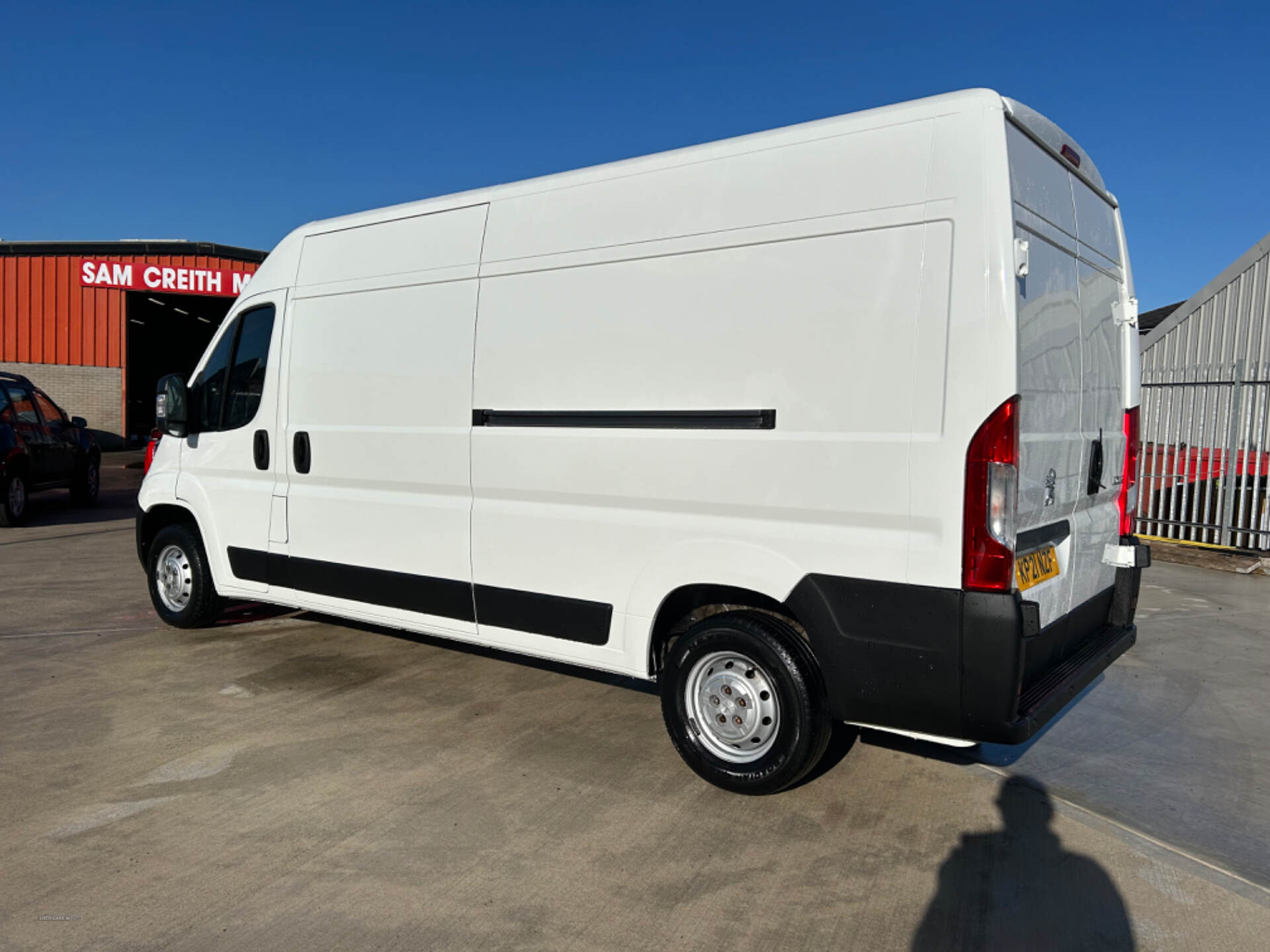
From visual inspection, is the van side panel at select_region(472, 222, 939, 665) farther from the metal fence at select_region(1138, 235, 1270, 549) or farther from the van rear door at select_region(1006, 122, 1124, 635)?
the metal fence at select_region(1138, 235, 1270, 549)

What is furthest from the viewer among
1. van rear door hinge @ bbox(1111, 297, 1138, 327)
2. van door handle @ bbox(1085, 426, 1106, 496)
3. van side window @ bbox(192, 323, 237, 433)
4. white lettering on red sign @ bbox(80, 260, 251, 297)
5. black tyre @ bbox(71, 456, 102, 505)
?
white lettering on red sign @ bbox(80, 260, 251, 297)

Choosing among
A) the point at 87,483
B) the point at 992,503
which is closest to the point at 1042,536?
the point at 992,503

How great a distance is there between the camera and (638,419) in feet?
13.0

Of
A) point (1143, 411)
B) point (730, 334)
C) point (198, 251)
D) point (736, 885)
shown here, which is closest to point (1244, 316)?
point (1143, 411)

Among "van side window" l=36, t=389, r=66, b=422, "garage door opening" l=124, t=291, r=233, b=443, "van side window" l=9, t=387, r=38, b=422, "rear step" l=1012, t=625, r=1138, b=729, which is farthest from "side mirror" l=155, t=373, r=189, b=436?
"garage door opening" l=124, t=291, r=233, b=443

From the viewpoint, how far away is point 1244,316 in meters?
13.4

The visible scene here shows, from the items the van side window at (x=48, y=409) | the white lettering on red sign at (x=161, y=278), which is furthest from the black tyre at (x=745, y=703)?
the white lettering on red sign at (x=161, y=278)

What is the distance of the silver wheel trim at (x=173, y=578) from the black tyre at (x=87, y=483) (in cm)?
879

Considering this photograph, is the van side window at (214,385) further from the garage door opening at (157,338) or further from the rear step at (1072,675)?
the garage door opening at (157,338)

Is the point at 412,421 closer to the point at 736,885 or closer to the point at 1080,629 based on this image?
the point at 736,885

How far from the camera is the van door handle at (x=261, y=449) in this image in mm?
5547

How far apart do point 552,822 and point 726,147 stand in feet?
8.87

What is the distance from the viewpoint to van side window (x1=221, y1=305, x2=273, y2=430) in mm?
5617

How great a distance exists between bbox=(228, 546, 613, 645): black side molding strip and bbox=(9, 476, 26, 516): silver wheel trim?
7.70 m
